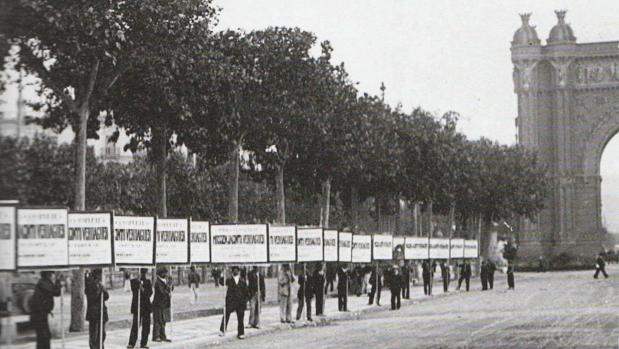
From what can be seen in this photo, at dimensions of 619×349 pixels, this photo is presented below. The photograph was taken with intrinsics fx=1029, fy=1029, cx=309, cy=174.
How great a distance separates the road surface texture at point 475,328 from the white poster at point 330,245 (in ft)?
7.05

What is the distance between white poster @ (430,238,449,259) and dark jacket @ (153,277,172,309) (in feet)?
87.7

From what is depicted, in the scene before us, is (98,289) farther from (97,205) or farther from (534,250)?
(534,250)

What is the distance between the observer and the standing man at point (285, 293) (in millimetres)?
27889

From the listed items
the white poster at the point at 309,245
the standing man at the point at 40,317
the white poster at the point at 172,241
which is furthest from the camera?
the white poster at the point at 309,245

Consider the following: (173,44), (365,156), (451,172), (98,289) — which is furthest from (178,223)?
(451,172)

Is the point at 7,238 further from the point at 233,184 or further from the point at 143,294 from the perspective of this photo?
the point at 233,184

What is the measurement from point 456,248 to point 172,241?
3320cm

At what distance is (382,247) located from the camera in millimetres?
39562

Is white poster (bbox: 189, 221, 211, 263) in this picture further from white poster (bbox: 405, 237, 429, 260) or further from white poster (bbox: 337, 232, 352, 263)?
white poster (bbox: 405, 237, 429, 260)

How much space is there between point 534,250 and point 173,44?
70.6 m

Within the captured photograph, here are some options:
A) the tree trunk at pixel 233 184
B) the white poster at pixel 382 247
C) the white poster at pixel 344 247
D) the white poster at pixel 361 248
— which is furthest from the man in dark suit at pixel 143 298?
the white poster at pixel 382 247

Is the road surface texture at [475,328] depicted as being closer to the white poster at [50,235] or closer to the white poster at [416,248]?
the white poster at [416,248]

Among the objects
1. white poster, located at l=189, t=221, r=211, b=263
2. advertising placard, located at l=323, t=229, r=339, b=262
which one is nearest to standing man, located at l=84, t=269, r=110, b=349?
white poster, located at l=189, t=221, r=211, b=263

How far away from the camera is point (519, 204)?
240 ft
